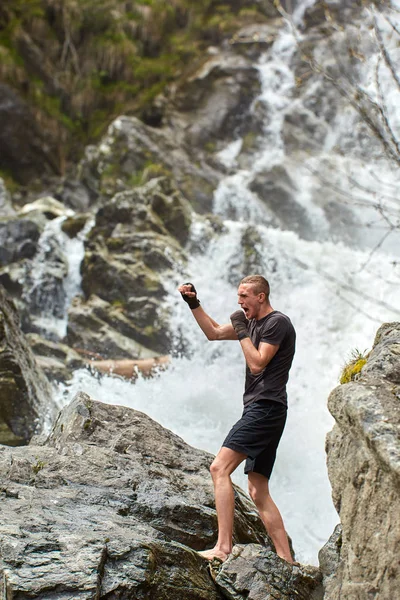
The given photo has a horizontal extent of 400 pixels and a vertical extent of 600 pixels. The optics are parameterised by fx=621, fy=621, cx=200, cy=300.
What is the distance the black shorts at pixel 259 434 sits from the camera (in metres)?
4.13

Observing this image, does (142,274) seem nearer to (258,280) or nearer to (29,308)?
(29,308)

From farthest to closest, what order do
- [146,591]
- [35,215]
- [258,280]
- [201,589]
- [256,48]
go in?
[256,48] < [35,215] < [258,280] < [201,589] < [146,591]

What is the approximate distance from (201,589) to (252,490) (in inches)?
33.6

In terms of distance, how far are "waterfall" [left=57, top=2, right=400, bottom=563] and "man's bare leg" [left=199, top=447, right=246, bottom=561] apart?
2401 millimetres

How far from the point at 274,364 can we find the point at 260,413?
1.16ft

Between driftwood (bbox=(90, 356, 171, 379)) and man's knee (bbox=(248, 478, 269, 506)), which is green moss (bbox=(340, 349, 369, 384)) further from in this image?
driftwood (bbox=(90, 356, 171, 379))

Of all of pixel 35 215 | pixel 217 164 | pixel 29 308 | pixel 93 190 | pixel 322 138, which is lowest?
pixel 29 308

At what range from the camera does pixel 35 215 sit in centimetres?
1633

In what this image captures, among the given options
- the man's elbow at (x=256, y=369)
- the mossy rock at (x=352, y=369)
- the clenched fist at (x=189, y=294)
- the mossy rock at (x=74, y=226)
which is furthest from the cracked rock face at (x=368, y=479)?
the mossy rock at (x=74, y=226)

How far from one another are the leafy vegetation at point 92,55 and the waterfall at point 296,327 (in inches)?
234

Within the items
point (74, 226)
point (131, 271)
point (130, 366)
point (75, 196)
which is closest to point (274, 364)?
point (130, 366)

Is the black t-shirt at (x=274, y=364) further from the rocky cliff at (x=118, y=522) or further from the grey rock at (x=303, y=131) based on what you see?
the grey rock at (x=303, y=131)

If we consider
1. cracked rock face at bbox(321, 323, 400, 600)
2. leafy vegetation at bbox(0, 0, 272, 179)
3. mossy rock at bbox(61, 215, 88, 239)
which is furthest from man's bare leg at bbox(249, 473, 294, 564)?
leafy vegetation at bbox(0, 0, 272, 179)

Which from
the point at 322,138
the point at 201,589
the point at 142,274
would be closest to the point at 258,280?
the point at 201,589
